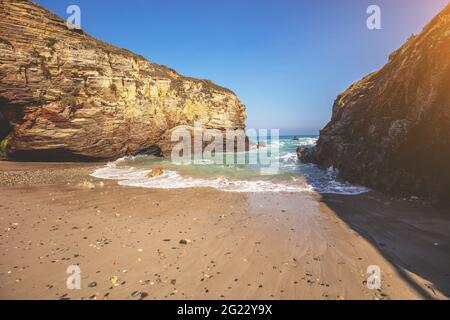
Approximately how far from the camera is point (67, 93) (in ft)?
92.3

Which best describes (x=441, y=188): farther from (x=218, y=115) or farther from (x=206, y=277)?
(x=218, y=115)

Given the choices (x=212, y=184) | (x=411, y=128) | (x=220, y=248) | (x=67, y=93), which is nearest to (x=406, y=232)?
(x=220, y=248)

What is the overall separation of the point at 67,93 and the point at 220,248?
94.7ft

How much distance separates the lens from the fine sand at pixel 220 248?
5336 millimetres

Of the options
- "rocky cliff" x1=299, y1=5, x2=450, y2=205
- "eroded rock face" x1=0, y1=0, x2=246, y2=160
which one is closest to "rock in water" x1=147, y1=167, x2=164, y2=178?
"eroded rock face" x1=0, y1=0, x2=246, y2=160

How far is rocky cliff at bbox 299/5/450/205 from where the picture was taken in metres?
11.9

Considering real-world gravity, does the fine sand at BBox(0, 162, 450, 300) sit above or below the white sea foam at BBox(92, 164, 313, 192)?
below

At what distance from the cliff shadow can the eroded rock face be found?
2723 centimetres

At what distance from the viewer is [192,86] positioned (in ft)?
144

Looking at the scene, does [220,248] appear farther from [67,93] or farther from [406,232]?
Answer: [67,93]

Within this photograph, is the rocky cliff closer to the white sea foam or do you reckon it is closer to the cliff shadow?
the cliff shadow

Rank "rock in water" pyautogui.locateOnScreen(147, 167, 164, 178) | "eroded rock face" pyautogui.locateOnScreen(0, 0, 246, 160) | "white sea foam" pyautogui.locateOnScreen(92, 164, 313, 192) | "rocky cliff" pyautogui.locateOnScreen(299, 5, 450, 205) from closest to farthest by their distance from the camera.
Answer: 1. "rocky cliff" pyautogui.locateOnScreen(299, 5, 450, 205)
2. "white sea foam" pyautogui.locateOnScreen(92, 164, 313, 192)
3. "rock in water" pyautogui.locateOnScreen(147, 167, 164, 178)
4. "eroded rock face" pyautogui.locateOnScreen(0, 0, 246, 160)

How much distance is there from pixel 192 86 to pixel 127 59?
1224 centimetres
